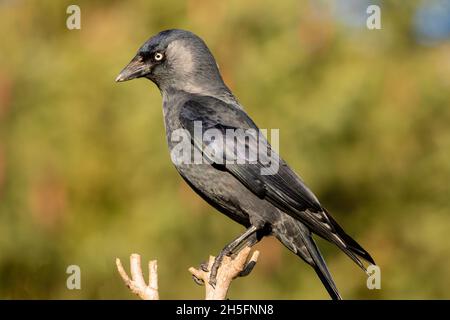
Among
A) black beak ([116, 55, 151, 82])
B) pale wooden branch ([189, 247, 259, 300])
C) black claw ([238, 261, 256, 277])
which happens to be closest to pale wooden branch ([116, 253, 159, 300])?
pale wooden branch ([189, 247, 259, 300])

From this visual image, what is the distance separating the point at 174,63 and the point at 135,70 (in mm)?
271

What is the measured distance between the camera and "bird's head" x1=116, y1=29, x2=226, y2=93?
5500mm

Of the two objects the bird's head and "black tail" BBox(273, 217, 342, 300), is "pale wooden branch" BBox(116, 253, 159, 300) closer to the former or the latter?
"black tail" BBox(273, 217, 342, 300)

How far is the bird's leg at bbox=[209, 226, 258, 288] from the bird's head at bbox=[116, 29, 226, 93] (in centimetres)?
109

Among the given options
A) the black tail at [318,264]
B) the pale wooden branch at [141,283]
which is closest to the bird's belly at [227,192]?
the black tail at [318,264]

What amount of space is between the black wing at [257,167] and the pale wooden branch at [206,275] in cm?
44

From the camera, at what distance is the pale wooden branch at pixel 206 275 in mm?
4496

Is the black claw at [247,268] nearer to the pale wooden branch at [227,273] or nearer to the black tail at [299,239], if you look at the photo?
the pale wooden branch at [227,273]

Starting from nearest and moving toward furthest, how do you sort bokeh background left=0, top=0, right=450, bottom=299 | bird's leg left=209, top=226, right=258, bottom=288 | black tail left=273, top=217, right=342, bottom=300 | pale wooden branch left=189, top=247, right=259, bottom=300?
pale wooden branch left=189, top=247, right=259, bottom=300
bird's leg left=209, top=226, right=258, bottom=288
black tail left=273, top=217, right=342, bottom=300
bokeh background left=0, top=0, right=450, bottom=299
